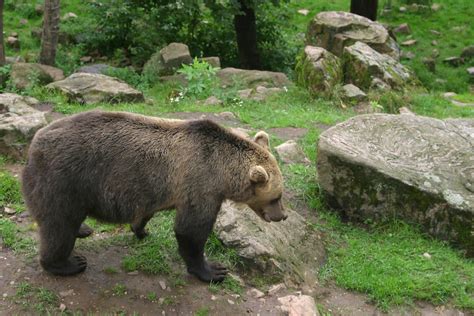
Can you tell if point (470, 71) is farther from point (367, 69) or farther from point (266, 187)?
point (266, 187)

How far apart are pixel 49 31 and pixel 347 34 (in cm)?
730

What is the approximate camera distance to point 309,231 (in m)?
6.50

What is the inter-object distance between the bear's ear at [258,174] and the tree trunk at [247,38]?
35.1ft

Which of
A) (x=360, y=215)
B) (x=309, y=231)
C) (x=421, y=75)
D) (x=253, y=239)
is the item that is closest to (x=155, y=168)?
(x=253, y=239)

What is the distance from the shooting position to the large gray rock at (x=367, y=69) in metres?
11.6

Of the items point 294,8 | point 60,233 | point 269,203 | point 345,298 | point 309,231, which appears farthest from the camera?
point 294,8

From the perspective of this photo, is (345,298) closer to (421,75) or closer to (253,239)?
(253,239)

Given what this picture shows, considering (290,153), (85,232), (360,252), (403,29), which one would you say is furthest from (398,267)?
(403,29)

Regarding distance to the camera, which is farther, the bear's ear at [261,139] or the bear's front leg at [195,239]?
the bear's ear at [261,139]

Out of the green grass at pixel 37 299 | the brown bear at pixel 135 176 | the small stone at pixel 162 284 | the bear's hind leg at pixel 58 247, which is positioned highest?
the brown bear at pixel 135 176

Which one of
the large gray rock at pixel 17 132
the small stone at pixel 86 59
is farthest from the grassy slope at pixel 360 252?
the small stone at pixel 86 59

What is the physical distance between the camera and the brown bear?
15.6 ft

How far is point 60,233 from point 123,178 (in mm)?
708

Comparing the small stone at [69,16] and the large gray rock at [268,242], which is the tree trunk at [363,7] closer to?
the small stone at [69,16]
